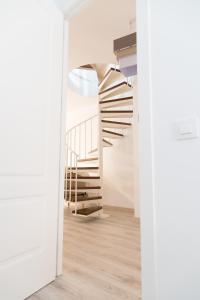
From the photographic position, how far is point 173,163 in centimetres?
96

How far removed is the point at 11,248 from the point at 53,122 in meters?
0.94

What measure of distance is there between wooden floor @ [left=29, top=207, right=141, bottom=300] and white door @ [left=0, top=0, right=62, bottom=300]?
0.17 m

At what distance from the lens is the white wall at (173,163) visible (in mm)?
893

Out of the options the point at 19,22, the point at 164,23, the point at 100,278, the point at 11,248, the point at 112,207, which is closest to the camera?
the point at 164,23

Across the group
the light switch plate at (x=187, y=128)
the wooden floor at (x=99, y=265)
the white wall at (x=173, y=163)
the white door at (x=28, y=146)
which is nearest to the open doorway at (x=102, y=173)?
the wooden floor at (x=99, y=265)

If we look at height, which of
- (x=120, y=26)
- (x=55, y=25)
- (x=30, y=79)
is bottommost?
(x=30, y=79)

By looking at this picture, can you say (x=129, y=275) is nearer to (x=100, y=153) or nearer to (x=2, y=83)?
(x=2, y=83)

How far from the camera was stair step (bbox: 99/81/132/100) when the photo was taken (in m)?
4.23

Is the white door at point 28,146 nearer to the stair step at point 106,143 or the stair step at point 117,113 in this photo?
the stair step at point 117,113

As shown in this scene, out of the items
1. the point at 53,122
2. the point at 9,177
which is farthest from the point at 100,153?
the point at 9,177

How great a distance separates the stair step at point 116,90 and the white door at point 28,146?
2677mm

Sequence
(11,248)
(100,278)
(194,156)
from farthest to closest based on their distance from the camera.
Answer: (100,278)
(11,248)
(194,156)

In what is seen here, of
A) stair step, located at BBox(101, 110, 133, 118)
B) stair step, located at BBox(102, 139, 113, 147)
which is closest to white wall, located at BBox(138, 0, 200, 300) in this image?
stair step, located at BBox(101, 110, 133, 118)

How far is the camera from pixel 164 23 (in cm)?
106
